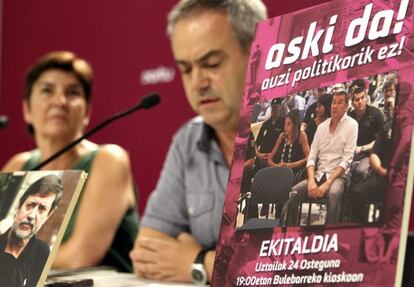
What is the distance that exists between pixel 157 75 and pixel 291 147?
228 cm

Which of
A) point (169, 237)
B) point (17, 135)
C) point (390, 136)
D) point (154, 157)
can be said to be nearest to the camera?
point (390, 136)

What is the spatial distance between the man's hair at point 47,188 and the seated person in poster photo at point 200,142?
41cm

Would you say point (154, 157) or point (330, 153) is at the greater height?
point (154, 157)

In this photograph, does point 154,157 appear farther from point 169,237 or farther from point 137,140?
point 169,237

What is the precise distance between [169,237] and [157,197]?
147 millimetres

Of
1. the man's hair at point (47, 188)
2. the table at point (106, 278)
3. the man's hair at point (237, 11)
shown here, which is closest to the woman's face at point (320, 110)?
the man's hair at point (47, 188)

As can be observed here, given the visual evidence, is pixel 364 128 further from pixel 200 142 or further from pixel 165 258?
pixel 200 142

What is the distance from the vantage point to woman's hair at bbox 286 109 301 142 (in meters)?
0.64

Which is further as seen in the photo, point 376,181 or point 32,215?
point 32,215

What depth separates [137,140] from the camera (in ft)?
9.79

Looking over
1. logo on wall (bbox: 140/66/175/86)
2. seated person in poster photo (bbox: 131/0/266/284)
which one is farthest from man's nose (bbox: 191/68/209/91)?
logo on wall (bbox: 140/66/175/86)

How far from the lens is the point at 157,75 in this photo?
2.87 metres

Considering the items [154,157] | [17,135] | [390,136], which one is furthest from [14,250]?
[17,135]

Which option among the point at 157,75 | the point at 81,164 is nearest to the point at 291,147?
the point at 81,164
